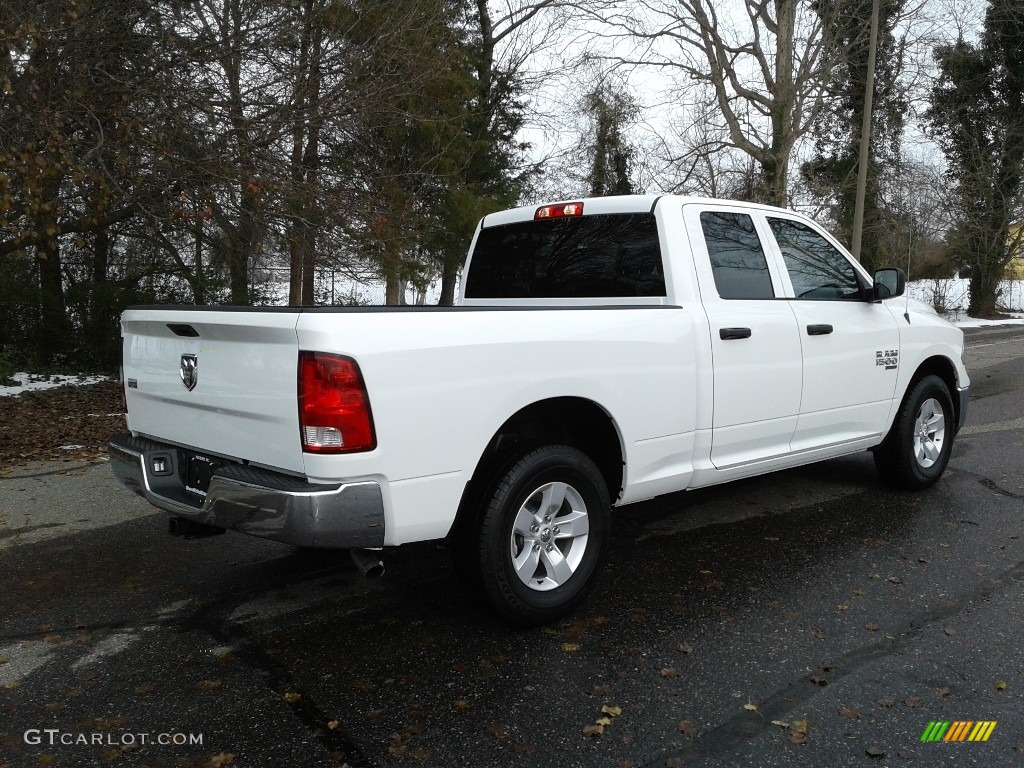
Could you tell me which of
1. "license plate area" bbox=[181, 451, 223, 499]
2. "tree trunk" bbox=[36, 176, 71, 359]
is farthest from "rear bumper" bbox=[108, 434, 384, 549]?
"tree trunk" bbox=[36, 176, 71, 359]

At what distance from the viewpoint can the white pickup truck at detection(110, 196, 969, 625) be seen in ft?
10.1

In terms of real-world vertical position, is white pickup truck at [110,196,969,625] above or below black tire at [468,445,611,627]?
above

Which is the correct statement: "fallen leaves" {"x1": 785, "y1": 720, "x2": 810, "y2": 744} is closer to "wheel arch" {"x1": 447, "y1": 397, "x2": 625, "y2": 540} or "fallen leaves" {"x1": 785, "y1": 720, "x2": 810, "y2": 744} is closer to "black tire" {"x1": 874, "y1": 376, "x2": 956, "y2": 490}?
"wheel arch" {"x1": 447, "y1": 397, "x2": 625, "y2": 540}

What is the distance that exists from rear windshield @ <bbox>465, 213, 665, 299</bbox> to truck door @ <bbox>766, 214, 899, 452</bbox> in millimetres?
946

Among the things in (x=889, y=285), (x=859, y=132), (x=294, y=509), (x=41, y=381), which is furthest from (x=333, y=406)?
(x=859, y=132)

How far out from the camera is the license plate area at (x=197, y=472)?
3.56m

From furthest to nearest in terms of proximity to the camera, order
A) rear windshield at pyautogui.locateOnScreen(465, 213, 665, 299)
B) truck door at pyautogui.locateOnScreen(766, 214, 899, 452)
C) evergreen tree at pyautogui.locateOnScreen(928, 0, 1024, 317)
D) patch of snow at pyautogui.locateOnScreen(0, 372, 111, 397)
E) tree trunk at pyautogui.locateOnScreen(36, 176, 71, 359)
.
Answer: evergreen tree at pyautogui.locateOnScreen(928, 0, 1024, 317) < tree trunk at pyautogui.locateOnScreen(36, 176, 71, 359) < patch of snow at pyautogui.locateOnScreen(0, 372, 111, 397) < truck door at pyautogui.locateOnScreen(766, 214, 899, 452) < rear windshield at pyautogui.locateOnScreen(465, 213, 665, 299)

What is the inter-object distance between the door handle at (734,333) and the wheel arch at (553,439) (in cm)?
84

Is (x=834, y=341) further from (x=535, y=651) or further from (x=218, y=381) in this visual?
(x=218, y=381)

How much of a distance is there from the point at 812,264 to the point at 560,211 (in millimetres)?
1628

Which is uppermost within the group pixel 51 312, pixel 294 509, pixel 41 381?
pixel 51 312

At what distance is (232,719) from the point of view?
297cm

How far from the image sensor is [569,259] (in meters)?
4.82

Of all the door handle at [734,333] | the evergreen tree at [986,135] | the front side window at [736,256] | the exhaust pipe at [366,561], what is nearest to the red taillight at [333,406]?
the exhaust pipe at [366,561]
